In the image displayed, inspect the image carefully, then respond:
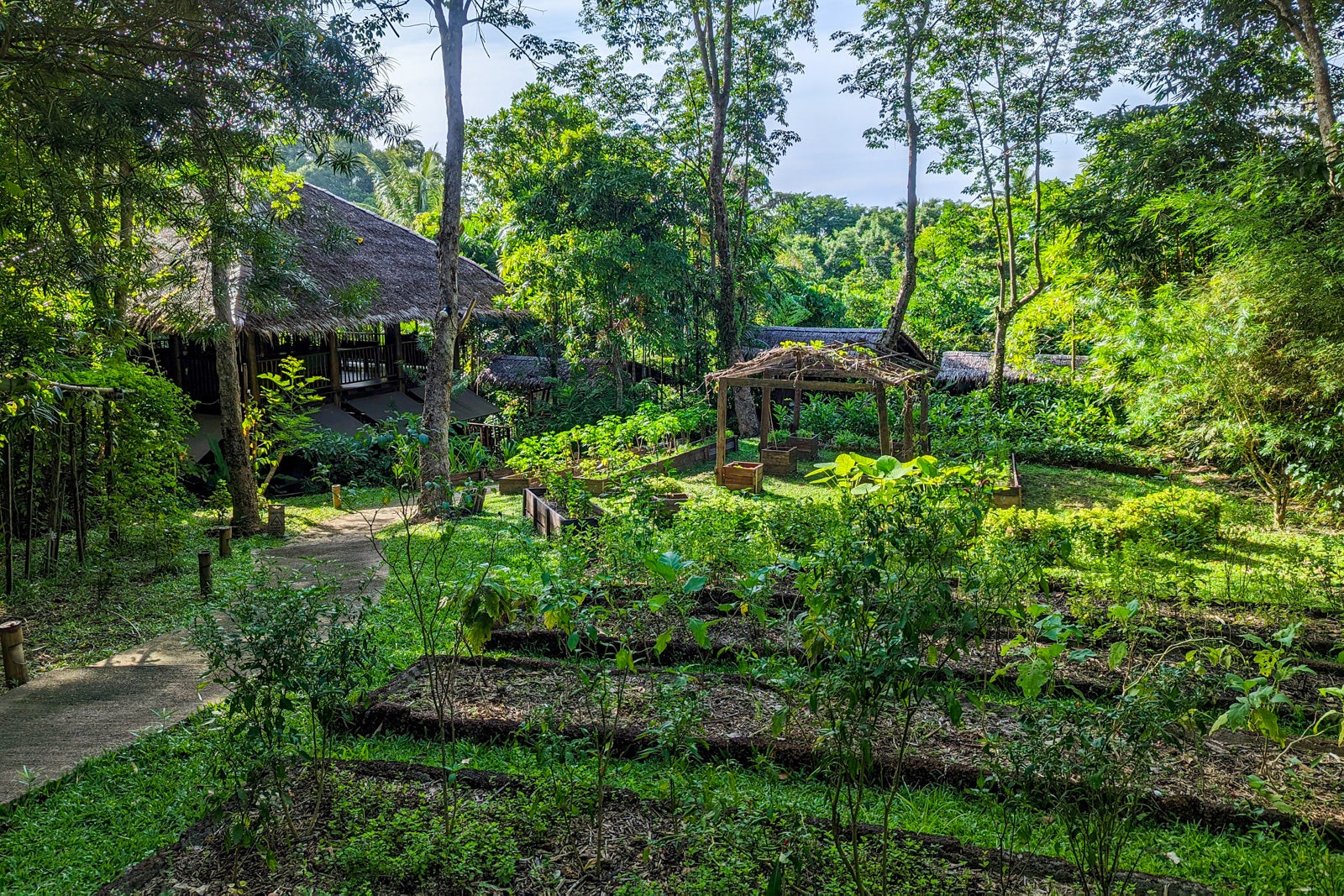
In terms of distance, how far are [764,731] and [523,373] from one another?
1423 cm

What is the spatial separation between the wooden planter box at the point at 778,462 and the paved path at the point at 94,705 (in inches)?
317

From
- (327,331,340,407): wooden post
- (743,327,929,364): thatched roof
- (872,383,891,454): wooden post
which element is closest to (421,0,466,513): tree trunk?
(327,331,340,407): wooden post

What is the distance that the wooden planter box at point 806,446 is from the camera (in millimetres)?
13258

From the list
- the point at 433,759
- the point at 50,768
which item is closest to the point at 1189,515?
the point at 433,759

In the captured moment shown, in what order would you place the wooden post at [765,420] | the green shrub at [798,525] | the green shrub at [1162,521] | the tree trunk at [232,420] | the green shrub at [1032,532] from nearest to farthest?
the green shrub at [1032,532] < the green shrub at [798,525] < the green shrub at [1162,521] < the tree trunk at [232,420] < the wooden post at [765,420]

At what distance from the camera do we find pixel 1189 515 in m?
7.74

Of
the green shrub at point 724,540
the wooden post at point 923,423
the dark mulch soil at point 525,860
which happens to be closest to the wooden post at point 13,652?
the dark mulch soil at point 525,860

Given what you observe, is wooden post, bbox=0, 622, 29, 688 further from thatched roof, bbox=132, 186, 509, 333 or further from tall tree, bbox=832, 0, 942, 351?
tall tree, bbox=832, 0, 942, 351

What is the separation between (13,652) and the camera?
4711 mm

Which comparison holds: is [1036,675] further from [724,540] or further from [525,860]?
[724,540]

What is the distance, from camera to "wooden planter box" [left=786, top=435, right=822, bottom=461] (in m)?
13.3

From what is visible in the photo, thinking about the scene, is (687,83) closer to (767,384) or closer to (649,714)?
(767,384)

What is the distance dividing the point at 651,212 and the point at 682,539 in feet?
37.1

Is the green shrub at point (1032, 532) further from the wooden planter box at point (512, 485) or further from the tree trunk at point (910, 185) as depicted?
the tree trunk at point (910, 185)
